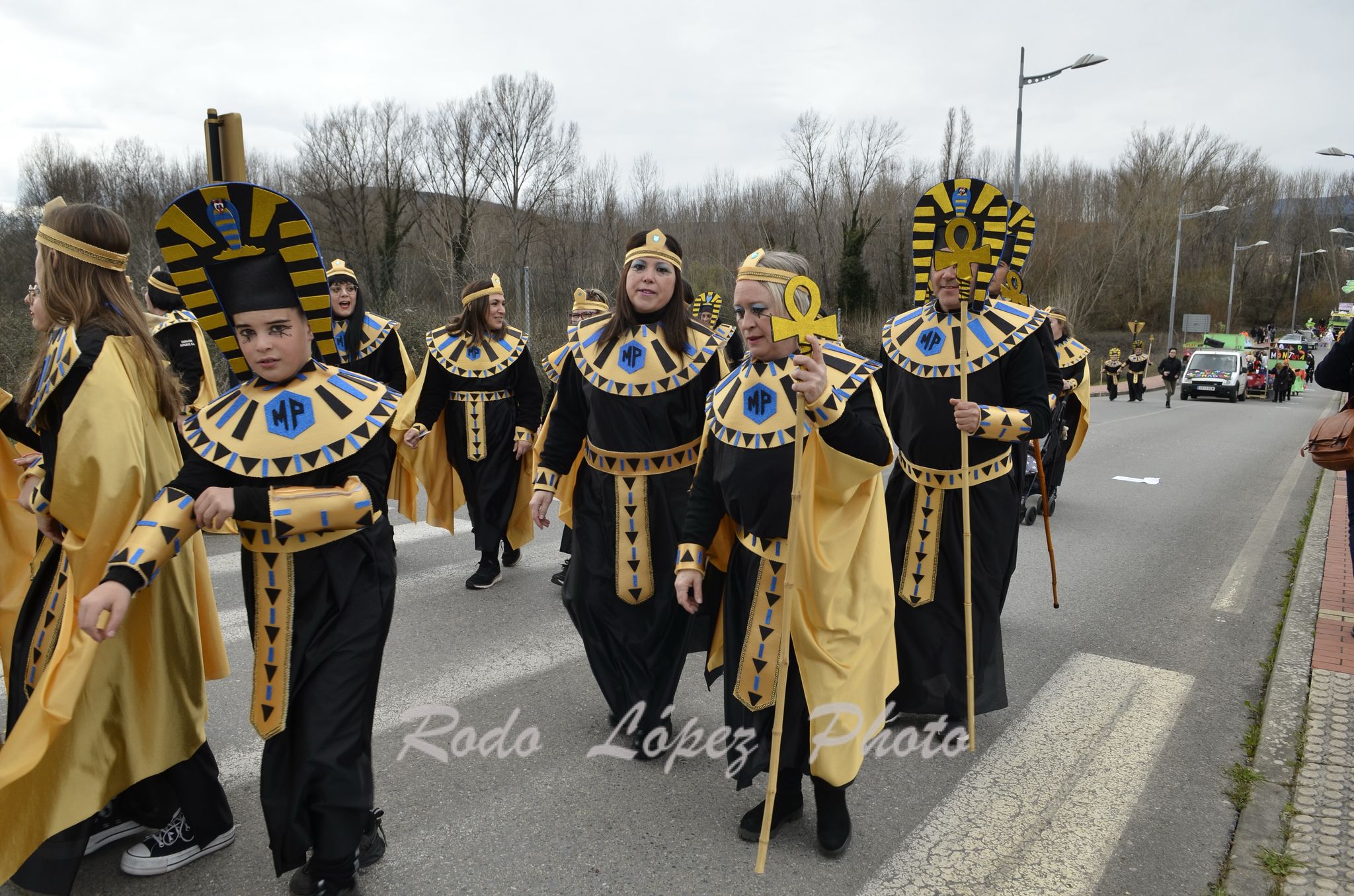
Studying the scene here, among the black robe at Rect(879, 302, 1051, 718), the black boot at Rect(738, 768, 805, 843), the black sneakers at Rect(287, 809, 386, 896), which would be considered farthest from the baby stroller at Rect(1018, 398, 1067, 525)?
the black sneakers at Rect(287, 809, 386, 896)

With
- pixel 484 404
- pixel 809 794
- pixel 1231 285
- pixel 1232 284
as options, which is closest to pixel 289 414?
pixel 809 794

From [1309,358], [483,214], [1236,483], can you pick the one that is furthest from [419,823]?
[1309,358]

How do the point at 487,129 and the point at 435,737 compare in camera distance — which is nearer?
the point at 435,737

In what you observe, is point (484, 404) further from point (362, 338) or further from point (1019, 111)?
point (1019, 111)

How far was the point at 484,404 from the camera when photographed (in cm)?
609

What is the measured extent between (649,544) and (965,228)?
1.87m

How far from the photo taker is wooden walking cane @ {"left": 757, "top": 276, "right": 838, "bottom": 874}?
2.46m

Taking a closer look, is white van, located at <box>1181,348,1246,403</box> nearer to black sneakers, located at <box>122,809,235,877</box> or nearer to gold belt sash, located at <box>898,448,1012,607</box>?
gold belt sash, located at <box>898,448,1012,607</box>

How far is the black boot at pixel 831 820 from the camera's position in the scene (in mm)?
3004

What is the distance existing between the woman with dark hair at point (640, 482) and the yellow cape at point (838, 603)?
88 centimetres

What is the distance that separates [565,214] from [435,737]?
26.8m

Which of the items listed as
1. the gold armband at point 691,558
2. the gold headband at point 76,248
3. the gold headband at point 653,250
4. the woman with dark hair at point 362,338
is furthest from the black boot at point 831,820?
the woman with dark hair at point 362,338

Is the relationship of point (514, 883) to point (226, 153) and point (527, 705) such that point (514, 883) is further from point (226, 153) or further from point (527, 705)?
point (226, 153)

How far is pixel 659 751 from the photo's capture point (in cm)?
377
